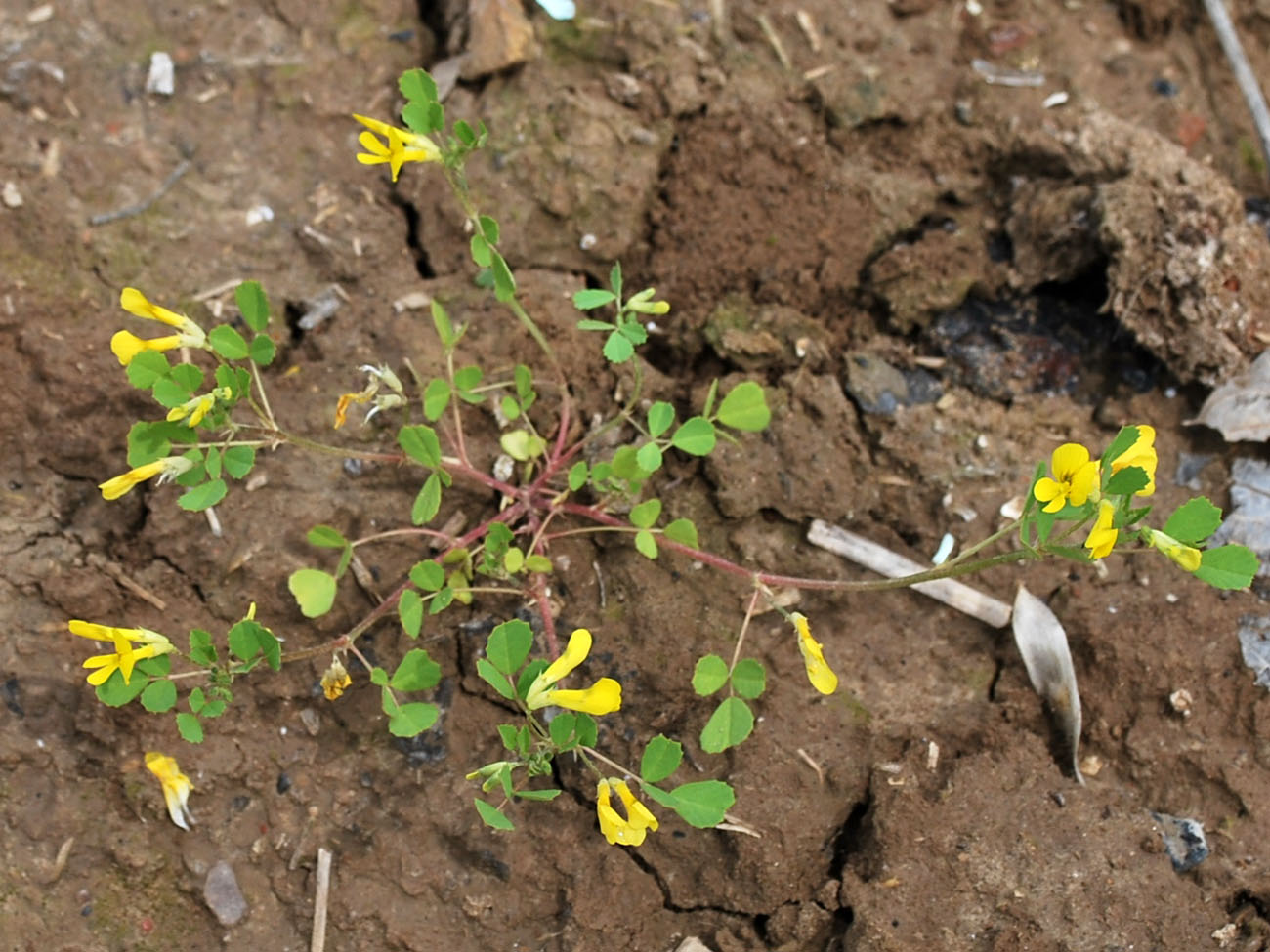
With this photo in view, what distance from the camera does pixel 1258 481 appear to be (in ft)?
10.1

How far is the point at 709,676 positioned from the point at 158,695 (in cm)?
132

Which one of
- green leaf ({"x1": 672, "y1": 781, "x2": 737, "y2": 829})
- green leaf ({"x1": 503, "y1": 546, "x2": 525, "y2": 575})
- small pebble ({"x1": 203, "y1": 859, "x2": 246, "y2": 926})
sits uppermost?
green leaf ({"x1": 503, "y1": 546, "x2": 525, "y2": 575})

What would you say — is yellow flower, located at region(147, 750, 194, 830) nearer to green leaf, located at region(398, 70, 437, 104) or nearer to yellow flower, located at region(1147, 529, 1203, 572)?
green leaf, located at region(398, 70, 437, 104)

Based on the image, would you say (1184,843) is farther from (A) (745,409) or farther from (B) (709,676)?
(A) (745,409)

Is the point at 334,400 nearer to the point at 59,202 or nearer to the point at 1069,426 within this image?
the point at 59,202

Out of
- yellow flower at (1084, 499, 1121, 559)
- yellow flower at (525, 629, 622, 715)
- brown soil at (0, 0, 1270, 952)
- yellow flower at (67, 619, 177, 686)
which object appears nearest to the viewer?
yellow flower at (1084, 499, 1121, 559)

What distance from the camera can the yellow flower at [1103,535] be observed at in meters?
2.06

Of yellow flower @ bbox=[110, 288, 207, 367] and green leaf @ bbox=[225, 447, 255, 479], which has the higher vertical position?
yellow flower @ bbox=[110, 288, 207, 367]

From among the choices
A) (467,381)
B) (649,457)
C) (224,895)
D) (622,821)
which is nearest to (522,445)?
(467,381)

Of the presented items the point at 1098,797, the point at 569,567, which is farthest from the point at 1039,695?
the point at 569,567

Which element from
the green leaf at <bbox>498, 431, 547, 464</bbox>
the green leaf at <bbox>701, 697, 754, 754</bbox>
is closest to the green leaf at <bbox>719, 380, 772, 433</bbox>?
the green leaf at <bbox>498, 431, 547, 464</bbox>

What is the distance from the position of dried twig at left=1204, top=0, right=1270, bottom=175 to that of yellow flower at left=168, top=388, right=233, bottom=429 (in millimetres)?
3409

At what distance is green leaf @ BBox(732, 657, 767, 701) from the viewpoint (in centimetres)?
260

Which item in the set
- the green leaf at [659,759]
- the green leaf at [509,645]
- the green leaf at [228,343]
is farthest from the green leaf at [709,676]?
the green leaf at [228,343]
